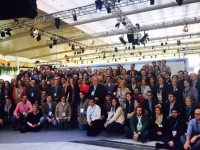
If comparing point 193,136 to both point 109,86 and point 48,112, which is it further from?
point 48,112

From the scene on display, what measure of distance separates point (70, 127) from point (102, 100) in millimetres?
1203

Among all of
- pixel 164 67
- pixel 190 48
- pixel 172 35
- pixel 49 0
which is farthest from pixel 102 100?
pixel 190 48

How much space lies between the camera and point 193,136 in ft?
11.2

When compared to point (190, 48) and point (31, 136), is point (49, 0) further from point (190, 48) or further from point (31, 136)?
point (190, 48)

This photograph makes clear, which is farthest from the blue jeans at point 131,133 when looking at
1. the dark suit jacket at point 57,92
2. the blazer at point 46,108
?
the dark suit jacket at point 57,92

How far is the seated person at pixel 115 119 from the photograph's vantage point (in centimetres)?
456

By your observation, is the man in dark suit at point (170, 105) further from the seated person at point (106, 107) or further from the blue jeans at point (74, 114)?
the blue jeans at point (74, 114)

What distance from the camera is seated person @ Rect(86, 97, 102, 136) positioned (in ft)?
15.4

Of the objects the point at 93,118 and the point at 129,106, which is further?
the point at 93,118

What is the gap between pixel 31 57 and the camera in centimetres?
1820

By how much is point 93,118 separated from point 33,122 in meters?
1.69

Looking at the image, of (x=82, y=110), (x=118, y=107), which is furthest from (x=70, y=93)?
(x=118, y=107)

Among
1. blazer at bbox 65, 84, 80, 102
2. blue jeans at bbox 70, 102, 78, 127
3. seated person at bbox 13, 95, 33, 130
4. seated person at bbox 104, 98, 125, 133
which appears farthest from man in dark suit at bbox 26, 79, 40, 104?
seated person at bbox 104, 98, 125, 133

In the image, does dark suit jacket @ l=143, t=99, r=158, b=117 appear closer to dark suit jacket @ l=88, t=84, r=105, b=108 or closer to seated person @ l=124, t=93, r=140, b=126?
seated person @ l=124, t=93, r=140, b=126
